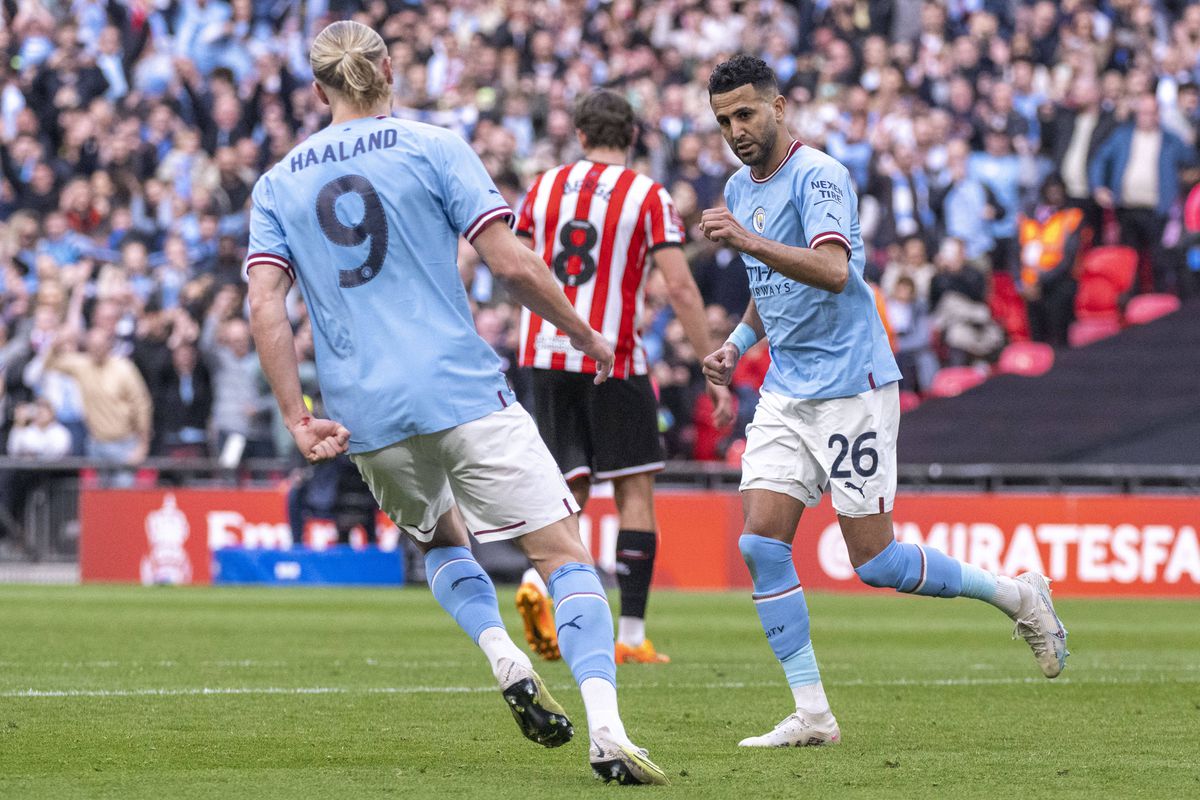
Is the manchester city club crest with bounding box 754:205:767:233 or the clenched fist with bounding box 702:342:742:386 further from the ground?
the manchester city club crest with bounding box 754:205:767:233

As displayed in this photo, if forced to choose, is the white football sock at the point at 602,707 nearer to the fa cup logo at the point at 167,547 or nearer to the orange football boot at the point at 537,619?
the orange football boot at the point at 537,619

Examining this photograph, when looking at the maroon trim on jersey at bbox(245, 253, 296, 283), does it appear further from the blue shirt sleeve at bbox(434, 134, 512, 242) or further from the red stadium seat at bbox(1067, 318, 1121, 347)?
the red stadium seat at bbox(1067, 318, 1121, 347)

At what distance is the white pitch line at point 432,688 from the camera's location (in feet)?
26.3

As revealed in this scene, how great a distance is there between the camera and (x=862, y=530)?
688 centimetres

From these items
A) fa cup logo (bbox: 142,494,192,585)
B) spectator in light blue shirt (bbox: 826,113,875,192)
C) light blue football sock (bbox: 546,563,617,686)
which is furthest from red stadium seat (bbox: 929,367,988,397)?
light blue football sock (bbox: 546,563,617,686)

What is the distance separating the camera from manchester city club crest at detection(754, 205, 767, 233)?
692cm

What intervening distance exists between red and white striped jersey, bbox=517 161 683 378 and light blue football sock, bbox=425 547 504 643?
339 centimetres

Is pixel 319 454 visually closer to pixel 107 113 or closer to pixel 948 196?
pixel 948 196

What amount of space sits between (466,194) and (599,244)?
3.97m

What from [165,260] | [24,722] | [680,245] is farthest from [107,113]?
[24,722]

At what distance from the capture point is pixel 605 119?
383 inches

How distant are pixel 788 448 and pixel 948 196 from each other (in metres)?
13.6

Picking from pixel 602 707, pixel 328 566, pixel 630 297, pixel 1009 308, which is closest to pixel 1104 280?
pixel 1009 308

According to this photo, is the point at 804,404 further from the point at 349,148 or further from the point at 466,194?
the point at 349,148
